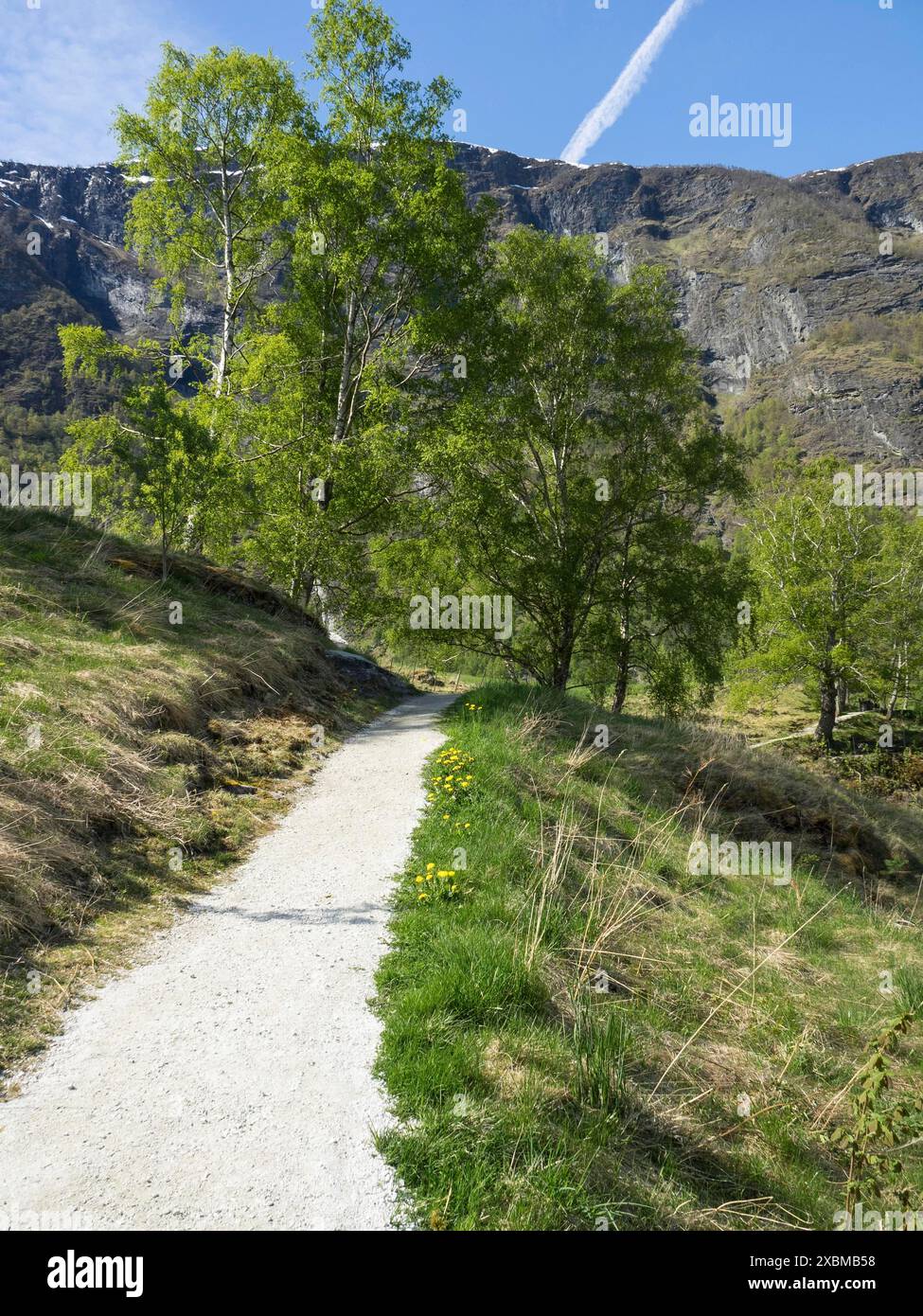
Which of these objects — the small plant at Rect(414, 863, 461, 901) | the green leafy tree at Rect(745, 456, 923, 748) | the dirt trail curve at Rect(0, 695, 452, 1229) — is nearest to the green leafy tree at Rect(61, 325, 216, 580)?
the dirt trail curve at Rect(0, 695, 452, 1229)

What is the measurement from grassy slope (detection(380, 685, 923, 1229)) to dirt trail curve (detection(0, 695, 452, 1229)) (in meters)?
0.26

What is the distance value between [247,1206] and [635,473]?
65.9ft

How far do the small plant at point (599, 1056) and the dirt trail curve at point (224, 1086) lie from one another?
48.3 inches

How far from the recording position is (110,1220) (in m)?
2.85

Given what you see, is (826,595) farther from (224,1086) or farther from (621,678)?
(224,1086)

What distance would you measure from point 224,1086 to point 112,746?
173 inches

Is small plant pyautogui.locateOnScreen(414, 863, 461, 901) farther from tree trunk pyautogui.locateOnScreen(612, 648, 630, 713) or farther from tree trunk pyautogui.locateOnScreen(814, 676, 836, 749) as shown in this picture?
tree trunk pyautogui.locateOnScreen(814, 676, 836, 749)

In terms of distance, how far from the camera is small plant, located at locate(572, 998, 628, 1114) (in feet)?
13.3

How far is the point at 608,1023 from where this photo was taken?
468cm

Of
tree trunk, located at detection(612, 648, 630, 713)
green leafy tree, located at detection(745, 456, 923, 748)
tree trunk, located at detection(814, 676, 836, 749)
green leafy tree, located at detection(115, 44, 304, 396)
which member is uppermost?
green leafy tree, located at detection(115, 44, 304, 396)

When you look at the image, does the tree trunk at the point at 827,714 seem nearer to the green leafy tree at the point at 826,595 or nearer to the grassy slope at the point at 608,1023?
the green leafy tree at the point at 826,595

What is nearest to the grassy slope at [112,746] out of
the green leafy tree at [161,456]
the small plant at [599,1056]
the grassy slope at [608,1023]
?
the green leafy tree at [161,456]

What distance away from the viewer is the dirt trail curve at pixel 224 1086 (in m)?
2.97
